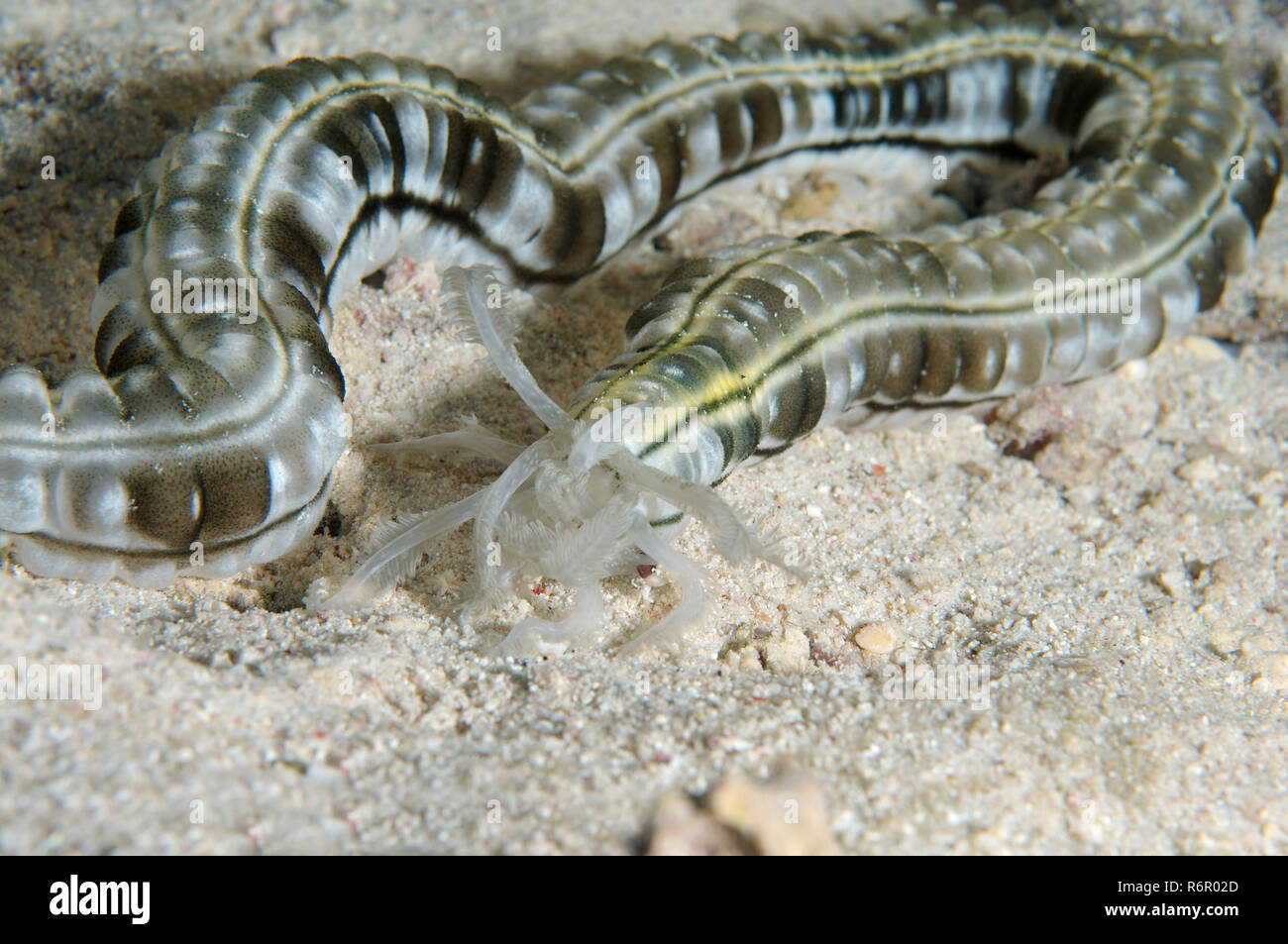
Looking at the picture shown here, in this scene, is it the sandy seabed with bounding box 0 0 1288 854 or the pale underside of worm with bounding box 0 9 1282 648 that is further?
the pale underside of worm with bounding box 0 9 1282 648

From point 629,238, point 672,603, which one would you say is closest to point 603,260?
point 629,238

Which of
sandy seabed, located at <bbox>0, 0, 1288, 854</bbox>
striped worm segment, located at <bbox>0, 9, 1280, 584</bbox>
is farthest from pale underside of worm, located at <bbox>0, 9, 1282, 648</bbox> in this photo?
sandy seabed, located at <bbox>0, 0, 1288, 854</bbox>

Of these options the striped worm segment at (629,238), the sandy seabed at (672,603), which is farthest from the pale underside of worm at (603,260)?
the sandy seabed at (672,603)

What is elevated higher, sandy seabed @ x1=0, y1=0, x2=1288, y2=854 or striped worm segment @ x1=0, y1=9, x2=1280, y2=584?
striped worm segment @ x1=0, y1=9, x2=1280, y2=584

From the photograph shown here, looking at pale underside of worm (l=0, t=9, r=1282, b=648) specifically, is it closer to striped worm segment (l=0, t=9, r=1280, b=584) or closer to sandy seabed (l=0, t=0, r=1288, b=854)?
striped worm segment (l=0, t=9, r=1280, b=584)
